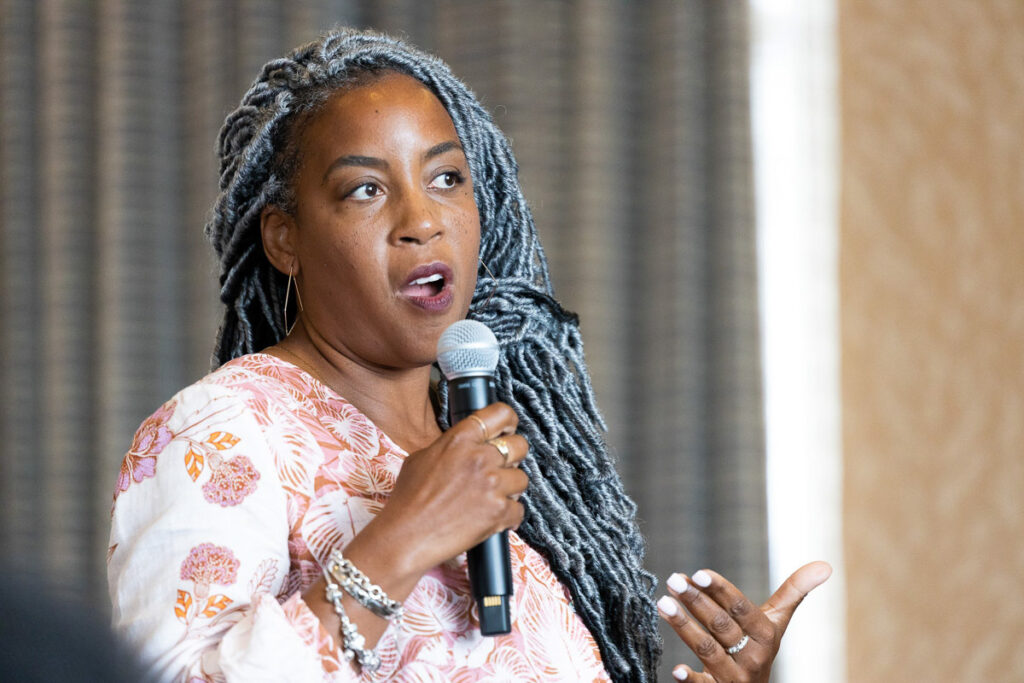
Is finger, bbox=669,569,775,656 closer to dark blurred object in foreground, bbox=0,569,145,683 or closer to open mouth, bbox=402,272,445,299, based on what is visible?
open mouth, bbox=402,272,445,299

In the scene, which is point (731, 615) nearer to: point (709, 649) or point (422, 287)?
point (709, 649)

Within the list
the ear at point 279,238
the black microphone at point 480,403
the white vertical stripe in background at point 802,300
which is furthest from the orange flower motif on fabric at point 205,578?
the white vertical stripe in background at point 802,300

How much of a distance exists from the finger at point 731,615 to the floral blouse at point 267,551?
7.3 inches

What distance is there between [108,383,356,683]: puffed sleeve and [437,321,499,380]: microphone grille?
21 centimetres

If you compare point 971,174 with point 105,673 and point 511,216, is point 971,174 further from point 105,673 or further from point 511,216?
point 105,673

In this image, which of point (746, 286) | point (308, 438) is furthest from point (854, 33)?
point (308, 438)

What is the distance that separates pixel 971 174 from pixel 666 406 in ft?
3.43

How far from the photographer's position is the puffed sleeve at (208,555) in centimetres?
112

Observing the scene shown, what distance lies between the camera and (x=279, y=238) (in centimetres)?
158

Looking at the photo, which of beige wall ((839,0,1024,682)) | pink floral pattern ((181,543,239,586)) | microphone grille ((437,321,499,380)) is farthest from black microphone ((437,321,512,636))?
beige wall ((839,0,1024,682))

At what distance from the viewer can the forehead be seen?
1.49 meters

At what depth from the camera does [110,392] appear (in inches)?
120

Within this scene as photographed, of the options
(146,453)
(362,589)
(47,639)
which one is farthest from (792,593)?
(47,639)

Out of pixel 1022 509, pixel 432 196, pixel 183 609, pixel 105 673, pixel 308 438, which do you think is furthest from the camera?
pixel 1022 509
